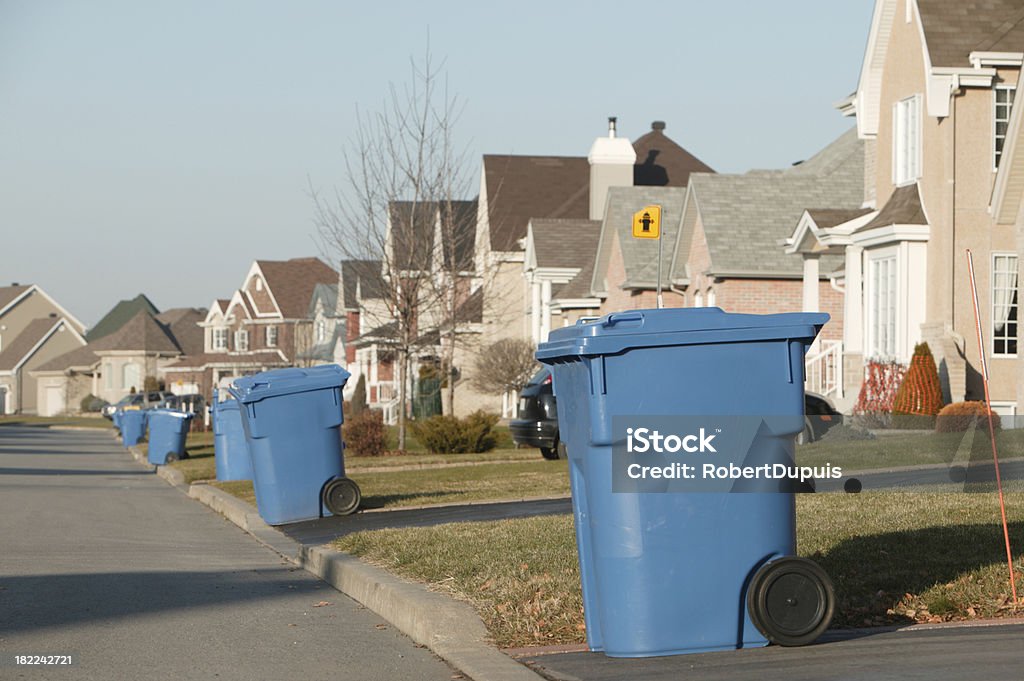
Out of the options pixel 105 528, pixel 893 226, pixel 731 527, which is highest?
pixel 893 226

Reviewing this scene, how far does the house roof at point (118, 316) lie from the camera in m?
142

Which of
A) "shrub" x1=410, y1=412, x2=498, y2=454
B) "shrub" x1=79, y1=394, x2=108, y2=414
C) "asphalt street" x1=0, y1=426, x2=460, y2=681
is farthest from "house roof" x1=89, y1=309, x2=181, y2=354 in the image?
"asphalt street" x1=0, y1=426, x2=460, y2=681

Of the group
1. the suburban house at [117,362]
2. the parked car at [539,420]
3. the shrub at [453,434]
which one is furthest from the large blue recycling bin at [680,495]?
the suburban house at [117,362]

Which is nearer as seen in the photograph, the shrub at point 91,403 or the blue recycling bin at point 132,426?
the blue recycling bin at point 132,426

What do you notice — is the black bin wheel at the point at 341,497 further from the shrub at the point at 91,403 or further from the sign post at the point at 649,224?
the shrub at the point at 91,403

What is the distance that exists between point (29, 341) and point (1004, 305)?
94.8 m

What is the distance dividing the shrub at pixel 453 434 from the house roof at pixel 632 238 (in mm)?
9596

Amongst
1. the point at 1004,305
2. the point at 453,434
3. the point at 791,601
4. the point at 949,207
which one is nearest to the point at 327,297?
the point at 453,434

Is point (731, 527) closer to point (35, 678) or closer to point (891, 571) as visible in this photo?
point (891, 571)

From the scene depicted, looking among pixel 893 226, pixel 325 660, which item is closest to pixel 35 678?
pixel 325 660

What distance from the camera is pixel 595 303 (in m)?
42.5

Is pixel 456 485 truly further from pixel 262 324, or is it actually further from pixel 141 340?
pixel 141 340

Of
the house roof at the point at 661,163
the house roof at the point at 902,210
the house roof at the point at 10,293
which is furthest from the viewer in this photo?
the house roof at the point at 10,293

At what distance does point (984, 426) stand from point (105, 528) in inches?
355
